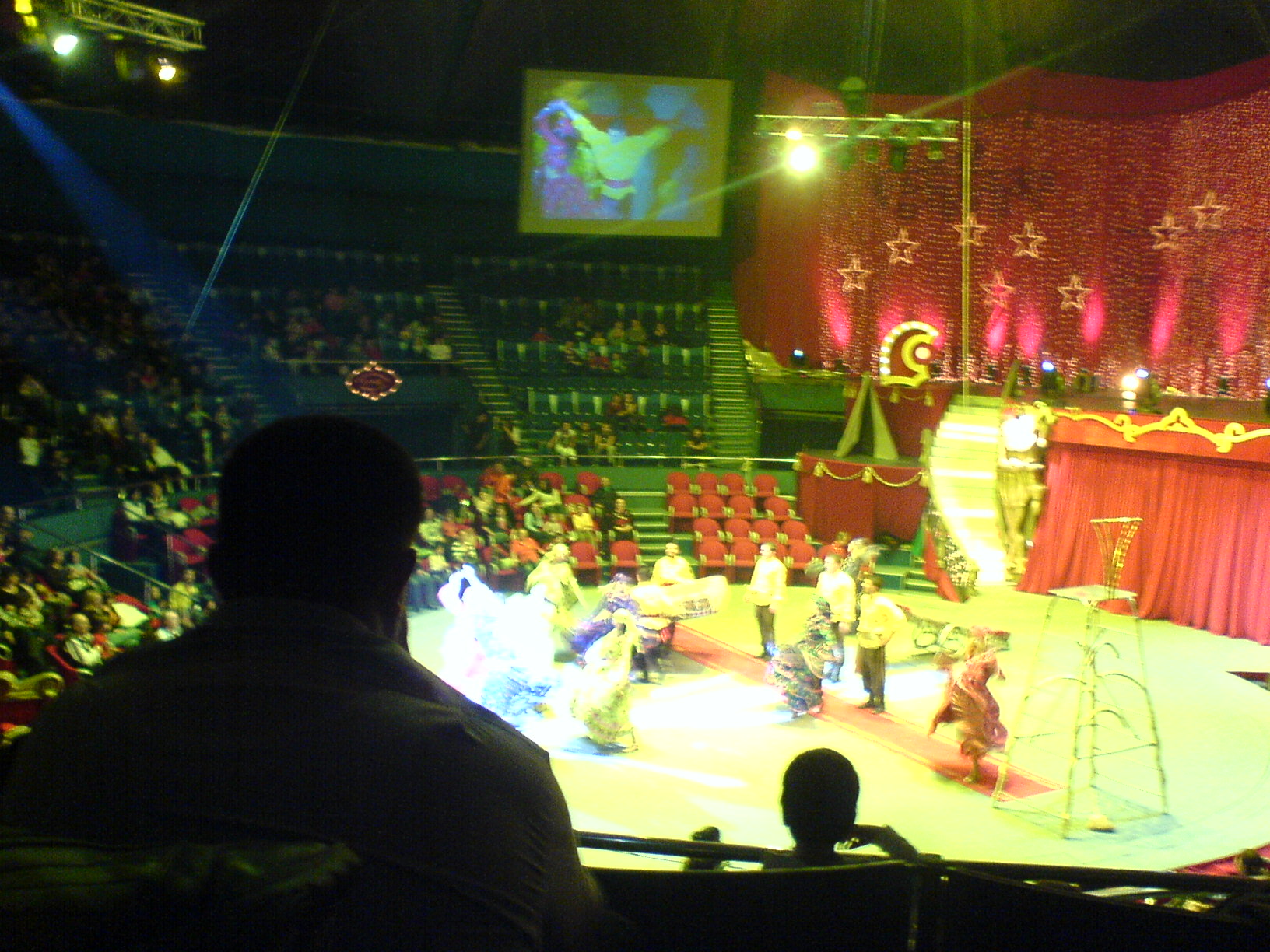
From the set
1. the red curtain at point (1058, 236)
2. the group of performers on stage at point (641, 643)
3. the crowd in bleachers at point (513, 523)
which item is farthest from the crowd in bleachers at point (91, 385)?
the red curtain at point (1058, 236)

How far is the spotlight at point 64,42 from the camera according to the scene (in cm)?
1295

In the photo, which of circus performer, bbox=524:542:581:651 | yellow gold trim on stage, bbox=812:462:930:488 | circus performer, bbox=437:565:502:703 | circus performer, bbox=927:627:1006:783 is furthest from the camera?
yellow gold trim on stage, bbox=812:462:930:488

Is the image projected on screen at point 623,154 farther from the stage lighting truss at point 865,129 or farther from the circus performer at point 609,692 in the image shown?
the circus performer at point 609,692

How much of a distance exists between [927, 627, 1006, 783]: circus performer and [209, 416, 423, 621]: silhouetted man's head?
858 centimetres

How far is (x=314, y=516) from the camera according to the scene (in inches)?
48.8

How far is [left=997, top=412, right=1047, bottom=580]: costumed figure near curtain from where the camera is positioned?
1584 centimetres

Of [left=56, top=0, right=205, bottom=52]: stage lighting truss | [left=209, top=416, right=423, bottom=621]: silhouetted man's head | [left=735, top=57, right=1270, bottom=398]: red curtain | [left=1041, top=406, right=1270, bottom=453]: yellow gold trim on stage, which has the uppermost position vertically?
[left=56, top=0, right=205, bottom=52]: stage lighting truss

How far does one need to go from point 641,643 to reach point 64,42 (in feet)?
31.9

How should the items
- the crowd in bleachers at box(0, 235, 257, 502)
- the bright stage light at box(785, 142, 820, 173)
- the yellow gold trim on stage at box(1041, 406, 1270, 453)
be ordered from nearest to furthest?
the yellow gold trim on stage at box(1041, 406, 1270, 453), the bright stage light at box(785, 142, 820, 173), the crowd in bleachers at box(0, 235, 257, 502)

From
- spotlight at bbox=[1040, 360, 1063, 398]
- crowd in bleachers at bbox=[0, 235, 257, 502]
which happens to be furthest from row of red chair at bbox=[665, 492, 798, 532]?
crowd in bleachers at bbox=[0, 235, 257, 502]

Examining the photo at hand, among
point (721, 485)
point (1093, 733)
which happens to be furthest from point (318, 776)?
point (721, 485)

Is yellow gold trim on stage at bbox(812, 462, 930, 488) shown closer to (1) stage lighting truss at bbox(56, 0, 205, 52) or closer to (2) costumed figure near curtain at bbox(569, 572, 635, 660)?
(2) costumed figure near curtain at bbox(569, 572, 635, 660)

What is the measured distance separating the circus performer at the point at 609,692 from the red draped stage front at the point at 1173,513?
8.39 meters

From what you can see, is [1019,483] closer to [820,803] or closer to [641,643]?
[641,643]
